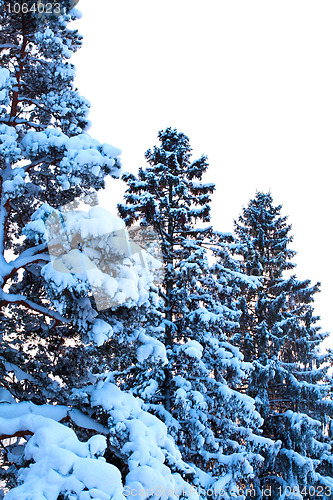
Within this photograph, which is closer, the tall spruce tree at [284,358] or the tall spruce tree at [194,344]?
the tall spruce tree at [194,344]

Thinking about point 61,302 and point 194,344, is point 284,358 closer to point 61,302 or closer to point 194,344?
point 194,344

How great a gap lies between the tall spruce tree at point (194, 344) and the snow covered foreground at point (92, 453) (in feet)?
15.2

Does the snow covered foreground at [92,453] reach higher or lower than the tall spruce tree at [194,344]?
lower

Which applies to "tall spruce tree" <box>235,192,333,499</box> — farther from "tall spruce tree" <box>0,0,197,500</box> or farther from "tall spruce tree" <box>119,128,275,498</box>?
"tall spruce tree" <box>0,0,197,500</box>

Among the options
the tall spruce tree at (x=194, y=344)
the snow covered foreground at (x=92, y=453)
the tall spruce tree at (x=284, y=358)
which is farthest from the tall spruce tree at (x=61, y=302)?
the tall spruce tree at (x=284, y=358)

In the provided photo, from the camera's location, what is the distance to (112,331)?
5.34 meters

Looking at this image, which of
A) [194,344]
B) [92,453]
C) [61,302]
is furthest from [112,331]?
[194,344]

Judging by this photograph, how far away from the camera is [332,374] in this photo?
Result: 1909cm

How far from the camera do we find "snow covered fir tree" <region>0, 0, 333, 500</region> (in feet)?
16.4

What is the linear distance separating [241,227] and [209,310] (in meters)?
7.63

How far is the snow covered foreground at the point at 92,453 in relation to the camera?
13.0 feet

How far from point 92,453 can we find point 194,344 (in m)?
6.26

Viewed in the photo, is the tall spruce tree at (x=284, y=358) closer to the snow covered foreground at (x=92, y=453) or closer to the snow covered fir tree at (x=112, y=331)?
the snow covered fir tree at (x=112, y=331)

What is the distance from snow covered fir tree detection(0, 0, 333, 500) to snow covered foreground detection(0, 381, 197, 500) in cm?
2
